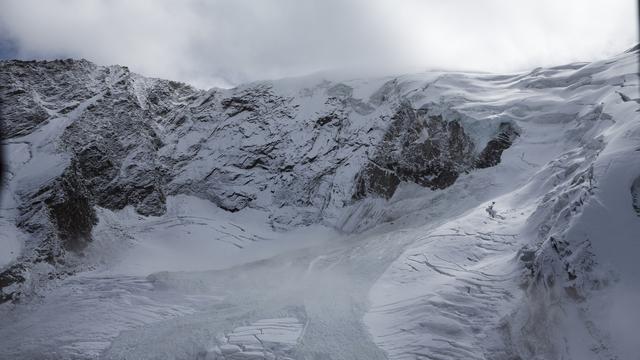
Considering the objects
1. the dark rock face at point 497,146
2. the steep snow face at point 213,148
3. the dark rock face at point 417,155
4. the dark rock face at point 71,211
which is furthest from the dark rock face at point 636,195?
the dark rock face at point 71,211

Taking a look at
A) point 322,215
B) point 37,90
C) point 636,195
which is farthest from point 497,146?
point 37,90

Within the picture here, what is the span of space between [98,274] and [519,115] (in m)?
33.2

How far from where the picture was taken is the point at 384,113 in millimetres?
53000

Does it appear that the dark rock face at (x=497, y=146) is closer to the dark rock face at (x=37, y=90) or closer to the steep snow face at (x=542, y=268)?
the steep snow face at (x=542, y=268)

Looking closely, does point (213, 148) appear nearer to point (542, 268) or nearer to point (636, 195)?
point (542, 268)

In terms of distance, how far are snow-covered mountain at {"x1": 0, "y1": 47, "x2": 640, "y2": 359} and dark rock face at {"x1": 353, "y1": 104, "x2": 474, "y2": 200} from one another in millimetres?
175

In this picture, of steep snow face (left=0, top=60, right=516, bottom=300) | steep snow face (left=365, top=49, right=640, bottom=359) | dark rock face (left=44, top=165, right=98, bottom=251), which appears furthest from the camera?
steep snow face (left=0, top=60, right=516, bottom=300)

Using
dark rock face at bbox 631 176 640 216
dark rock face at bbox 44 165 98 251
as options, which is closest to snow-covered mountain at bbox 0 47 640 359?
dark rock face at bbox 631 176 640 216

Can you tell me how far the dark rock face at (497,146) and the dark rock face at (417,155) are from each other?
1083mm

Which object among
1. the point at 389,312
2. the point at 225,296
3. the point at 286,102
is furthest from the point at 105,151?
the point at 389,312

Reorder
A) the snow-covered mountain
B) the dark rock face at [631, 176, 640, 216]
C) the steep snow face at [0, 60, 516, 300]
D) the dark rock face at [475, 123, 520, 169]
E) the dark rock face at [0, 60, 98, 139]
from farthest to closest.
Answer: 1. the dark rock face at [0, 60, 98, 139]
2. the steep snow face at [0, 60, 516, 300]
3. the dark rock face at [475, 123, 520, 169]
4. the snow-covered mountain
5. the dark rock face at [631, 176, 640, 216]

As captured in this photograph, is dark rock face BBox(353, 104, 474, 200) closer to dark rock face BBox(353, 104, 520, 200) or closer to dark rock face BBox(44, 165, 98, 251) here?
dark rock face BBox(353, 104, 520, 200)

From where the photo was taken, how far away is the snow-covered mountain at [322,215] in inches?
974

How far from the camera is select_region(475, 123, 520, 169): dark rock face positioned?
43375 mm
